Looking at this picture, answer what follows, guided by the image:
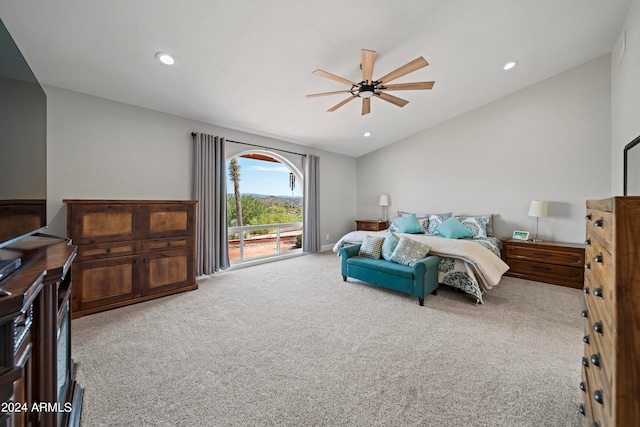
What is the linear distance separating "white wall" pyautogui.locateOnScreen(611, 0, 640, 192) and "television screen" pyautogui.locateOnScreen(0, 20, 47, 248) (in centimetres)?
498

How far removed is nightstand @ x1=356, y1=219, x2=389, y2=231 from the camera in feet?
20.1

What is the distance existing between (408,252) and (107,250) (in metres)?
3.63

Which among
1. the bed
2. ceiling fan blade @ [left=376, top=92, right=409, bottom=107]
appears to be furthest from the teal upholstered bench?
ceiling fan blade @ [left=376, top=92, right=409, bottom=107]

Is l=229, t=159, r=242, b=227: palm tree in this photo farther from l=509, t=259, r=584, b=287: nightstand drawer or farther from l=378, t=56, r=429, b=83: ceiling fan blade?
l=509, t=259, r=584, b=287: nightstand drawer

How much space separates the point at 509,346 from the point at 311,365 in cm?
173

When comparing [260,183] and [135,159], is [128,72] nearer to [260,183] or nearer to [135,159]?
[135,159]

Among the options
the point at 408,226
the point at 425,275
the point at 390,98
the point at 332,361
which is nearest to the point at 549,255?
the point at 408,226

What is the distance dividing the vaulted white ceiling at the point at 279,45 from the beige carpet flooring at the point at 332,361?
8.84 feet

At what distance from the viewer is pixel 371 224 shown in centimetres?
624

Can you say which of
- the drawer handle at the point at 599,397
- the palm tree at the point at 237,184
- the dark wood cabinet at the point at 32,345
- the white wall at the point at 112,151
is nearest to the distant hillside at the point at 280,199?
the palm tree at the point at 237,184

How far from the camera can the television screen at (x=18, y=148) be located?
1.09 m

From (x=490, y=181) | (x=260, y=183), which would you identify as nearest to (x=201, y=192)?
(x=260, y=183)

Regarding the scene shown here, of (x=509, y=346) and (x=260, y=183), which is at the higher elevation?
(x=260, y=183)

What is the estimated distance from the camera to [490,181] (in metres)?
4.82
